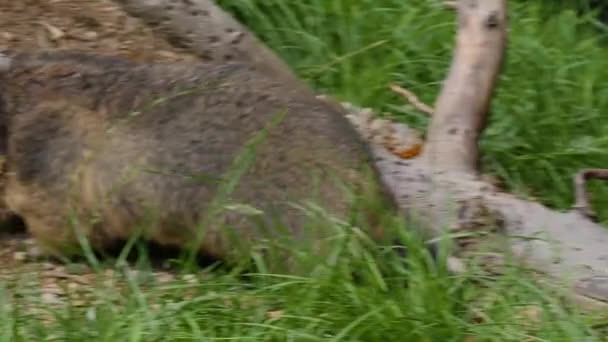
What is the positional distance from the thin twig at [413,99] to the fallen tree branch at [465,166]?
0.39ft

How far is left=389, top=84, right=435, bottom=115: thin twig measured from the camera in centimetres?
411

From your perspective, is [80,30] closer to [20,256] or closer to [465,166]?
[20,256]

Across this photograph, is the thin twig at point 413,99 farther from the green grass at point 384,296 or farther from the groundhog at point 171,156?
the groundhog at point 171,156

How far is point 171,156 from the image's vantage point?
3217 mm

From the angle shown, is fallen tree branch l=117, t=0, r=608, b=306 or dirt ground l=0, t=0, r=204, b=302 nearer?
fallen tree branch l=117, t=0, r=608, b=306

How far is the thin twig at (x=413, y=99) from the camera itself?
411cm

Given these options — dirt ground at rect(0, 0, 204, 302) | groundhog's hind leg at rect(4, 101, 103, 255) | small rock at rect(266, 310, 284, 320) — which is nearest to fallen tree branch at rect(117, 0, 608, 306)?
dirt ground at rect(0, 0, 204, 302)

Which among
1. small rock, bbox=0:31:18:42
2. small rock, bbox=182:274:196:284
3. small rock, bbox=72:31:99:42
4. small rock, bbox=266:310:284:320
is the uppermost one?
small rock, bbox=0:31:18:42

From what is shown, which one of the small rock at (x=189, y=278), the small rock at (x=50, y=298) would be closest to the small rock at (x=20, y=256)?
the small rock at (x=50, y=298)

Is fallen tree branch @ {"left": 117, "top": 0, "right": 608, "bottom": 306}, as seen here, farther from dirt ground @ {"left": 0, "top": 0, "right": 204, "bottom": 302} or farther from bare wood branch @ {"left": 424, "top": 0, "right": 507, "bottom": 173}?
dirt ground @ {"left": 0, "top": 0, "right": 204, "bottom": 302}

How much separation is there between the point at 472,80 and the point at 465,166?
0.27 meters

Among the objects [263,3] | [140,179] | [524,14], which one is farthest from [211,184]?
[524,14]

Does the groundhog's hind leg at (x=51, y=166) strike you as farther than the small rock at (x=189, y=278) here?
Yes

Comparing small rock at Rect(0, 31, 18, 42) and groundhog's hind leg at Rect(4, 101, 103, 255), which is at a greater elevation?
small rock at Rect(0, 31, 18, 42)
